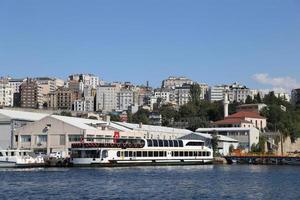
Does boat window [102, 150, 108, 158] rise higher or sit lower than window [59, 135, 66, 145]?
lower

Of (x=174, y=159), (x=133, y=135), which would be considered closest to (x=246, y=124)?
(x=133, y=135)

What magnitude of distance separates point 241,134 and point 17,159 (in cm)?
6157

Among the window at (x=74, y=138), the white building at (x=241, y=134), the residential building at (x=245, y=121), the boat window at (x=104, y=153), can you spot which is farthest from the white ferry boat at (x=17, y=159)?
the residential building at (x=245, y=121)

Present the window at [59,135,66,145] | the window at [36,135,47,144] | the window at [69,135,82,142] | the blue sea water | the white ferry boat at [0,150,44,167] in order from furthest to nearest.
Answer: the window at [36,135,47,144], the window at [59,135,66,145], the window at [69,135,82,142], the white ferry boat at [0,150,44,167], the blue sea water

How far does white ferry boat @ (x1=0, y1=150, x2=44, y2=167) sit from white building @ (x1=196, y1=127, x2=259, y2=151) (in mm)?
52840

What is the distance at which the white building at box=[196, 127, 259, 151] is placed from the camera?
412ft

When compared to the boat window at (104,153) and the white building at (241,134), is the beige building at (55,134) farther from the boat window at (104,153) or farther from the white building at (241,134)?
the white building at (241,134)

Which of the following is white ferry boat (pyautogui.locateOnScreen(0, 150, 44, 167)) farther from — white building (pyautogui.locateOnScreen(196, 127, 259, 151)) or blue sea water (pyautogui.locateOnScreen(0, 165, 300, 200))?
white building (pyautogui.locateOnScreen(196, 127, 259, 151))

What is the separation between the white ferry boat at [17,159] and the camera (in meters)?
76.6

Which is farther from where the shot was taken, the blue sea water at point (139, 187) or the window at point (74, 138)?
the window at point (74, 138)

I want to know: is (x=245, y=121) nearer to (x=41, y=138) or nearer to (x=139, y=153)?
(x=41, y=138)

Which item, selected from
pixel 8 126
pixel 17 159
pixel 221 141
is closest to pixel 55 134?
pixel 8 126

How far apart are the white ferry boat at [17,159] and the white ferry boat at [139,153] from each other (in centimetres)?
465

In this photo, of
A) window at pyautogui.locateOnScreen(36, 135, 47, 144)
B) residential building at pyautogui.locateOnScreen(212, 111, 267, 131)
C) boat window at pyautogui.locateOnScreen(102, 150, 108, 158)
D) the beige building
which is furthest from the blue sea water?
residential building at pyautogui.locateOnScreen(212, 111, 267, 131)
